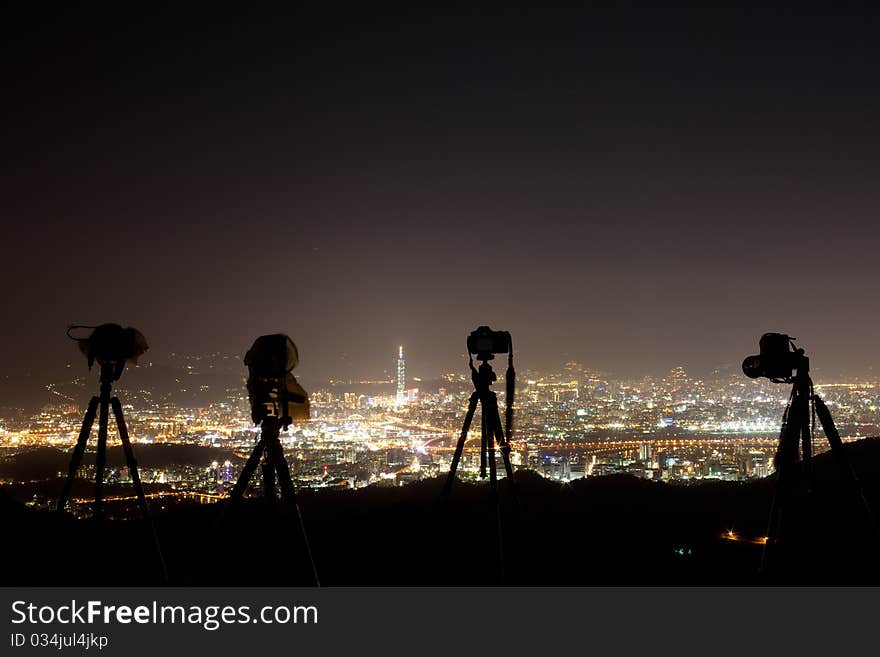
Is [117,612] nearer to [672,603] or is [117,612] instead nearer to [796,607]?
[672,603]

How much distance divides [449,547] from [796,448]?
3.73 meters

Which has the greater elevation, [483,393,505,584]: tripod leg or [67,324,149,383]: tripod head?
[67,324,149,383]: tripod head

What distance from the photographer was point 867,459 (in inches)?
617

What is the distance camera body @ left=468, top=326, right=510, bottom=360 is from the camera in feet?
22.3

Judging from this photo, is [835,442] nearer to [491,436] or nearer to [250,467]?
[491,436]

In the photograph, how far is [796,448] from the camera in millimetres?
6590

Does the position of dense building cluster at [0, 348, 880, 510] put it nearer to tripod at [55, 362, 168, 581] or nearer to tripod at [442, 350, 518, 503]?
tripod at [55, 362, 168, 581]

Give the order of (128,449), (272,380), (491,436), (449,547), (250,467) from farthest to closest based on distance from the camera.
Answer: (449,547), (491,436), (128,449), (272,380), (250,467)

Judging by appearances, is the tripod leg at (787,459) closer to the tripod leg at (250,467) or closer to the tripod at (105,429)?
the tripod leg at (250,467)

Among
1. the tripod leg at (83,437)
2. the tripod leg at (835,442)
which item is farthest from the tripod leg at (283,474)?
the tripod leg at (835,442)

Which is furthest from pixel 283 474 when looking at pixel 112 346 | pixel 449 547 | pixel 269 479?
pixel 449 547

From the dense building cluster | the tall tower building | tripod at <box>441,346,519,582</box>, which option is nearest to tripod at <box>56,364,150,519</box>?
tripod at <box>441,346,519,582</box>

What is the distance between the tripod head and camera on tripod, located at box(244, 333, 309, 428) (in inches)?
59.6

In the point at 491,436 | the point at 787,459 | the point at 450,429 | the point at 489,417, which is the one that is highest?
the point at 450,429
